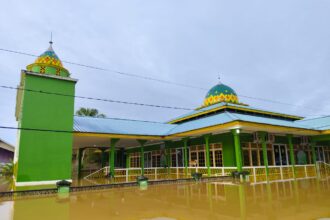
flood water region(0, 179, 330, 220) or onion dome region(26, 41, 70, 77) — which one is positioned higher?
onion dome region(26, 41, 70, 77)

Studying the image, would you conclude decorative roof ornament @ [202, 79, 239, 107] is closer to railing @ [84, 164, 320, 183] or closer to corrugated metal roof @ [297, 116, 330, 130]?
corrugated metal roof @ [297, 116, 330, 130]

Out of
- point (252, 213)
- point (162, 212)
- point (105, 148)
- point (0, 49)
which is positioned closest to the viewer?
point (252, 213)

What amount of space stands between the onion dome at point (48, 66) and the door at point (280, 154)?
16286 mm

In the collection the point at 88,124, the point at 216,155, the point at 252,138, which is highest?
the point at 88,124

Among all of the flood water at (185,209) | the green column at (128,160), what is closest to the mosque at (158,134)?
the green column at (128,160)

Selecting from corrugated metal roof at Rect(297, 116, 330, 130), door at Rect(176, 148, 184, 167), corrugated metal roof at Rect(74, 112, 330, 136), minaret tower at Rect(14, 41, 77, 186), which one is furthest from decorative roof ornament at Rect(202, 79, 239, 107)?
minaret tower at Rect(14, 41, 77, 186)

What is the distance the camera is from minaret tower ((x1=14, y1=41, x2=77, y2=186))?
44.4ft

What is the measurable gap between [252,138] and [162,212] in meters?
12.4

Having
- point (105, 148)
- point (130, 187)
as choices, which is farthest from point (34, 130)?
point (105, 148)

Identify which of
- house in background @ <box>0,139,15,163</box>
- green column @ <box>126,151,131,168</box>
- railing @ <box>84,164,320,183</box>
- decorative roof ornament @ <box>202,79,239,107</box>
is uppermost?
decorative roof ornament @ <box>202,79,239,107</box>

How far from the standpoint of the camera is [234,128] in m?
14.7

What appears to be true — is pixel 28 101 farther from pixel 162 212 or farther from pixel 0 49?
pixel 162 212

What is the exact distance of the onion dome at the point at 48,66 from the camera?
15938mm

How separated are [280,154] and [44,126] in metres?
16.9
